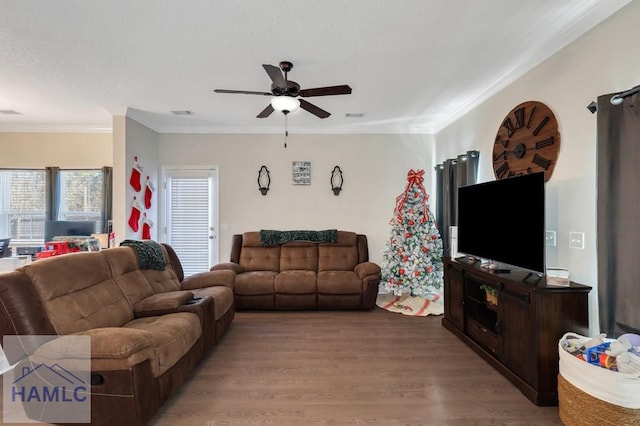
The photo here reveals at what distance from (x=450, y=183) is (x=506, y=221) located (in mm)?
1840

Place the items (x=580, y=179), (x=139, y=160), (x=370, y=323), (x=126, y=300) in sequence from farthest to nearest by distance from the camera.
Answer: (x=139, y=160)
(x=370, y=323)
(x=126, y=300)
(x=580, y=179)

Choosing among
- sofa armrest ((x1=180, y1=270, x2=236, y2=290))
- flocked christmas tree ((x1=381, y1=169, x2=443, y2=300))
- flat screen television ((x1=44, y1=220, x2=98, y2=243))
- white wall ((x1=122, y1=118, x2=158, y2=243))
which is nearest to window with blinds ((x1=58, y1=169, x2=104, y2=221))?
Result: flat screen television ((x1=44, y1=220, x2=98, y2=243))

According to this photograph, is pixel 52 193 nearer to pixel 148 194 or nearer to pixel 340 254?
pixel 148 194

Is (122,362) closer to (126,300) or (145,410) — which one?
(145,410)

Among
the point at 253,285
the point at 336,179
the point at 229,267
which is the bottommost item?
the point at 253,285

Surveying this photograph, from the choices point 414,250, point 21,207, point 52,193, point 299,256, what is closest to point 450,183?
point 414,250

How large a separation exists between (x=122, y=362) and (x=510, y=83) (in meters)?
4.24

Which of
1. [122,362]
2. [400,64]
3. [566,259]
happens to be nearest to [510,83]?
[400,64]

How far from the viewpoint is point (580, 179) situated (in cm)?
253

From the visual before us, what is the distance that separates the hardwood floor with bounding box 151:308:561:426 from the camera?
87.9 inches

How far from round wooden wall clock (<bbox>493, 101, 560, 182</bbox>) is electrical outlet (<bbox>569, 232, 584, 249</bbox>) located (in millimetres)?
548

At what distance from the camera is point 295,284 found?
457 centimetres

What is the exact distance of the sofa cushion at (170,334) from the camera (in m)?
2.20

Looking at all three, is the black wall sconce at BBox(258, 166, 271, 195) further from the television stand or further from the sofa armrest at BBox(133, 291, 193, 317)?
the television stand
